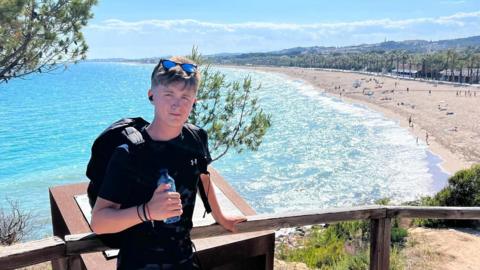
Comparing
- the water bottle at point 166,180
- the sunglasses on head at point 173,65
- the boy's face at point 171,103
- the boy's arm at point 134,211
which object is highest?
the sunglasses on head at point 173,65

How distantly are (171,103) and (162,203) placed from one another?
32 cm

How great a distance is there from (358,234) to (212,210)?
25.0 feet

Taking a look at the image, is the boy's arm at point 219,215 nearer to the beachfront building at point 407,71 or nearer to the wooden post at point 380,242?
the wooden post at point 380,242

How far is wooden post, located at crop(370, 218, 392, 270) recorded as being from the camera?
2564mm

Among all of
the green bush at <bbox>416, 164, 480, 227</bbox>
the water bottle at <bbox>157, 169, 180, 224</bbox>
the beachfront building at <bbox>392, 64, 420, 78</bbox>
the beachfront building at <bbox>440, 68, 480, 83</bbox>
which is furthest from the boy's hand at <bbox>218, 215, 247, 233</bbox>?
the beachfront building at <bbox>392, 64, 420, 78</bbox>

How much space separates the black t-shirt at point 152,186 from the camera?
4.27 ft

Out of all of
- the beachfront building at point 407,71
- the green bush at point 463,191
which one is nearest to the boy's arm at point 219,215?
the green bush at point 463,191

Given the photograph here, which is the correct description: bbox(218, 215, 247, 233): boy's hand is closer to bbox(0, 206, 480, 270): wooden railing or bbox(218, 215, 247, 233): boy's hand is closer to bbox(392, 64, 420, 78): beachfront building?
bbox(0, 206, 480, 270): wooden railing

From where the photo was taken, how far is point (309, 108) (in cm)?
5325

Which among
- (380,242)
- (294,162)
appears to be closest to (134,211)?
(380,242)

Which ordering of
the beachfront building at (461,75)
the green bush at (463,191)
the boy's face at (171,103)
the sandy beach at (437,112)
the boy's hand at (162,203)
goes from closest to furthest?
the boy's hand at (162,203)
the boy's face at (171,103)
the green bush at (463,191)
the sandy beach at (437,112)
the beachfront building at (461,75)

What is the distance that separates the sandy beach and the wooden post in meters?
23.6

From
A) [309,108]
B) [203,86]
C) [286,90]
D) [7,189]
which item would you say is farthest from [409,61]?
[203,86]

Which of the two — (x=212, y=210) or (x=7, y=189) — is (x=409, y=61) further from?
(x=212, y=210)
